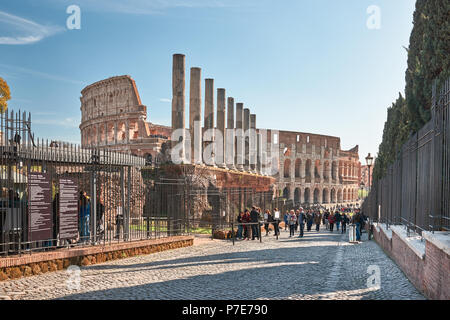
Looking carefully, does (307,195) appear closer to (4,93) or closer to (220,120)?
(220,120)

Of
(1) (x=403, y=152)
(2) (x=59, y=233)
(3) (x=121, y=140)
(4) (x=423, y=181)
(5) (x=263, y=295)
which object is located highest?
(3) (x=121, y=140)

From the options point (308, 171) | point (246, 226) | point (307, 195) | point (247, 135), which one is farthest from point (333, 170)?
point (246, 226)

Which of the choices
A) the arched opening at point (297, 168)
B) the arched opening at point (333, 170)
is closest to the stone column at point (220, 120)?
the arched opening at point (297, 168)

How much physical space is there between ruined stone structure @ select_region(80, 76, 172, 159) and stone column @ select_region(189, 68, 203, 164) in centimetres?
1797

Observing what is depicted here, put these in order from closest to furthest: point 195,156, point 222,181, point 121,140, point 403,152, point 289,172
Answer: point 403,152 → point 195,156 → point 222,181 → point 121,140 → point 289,172

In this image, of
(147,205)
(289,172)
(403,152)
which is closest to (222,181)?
(147,205)

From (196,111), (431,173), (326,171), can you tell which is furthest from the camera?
(326,171)

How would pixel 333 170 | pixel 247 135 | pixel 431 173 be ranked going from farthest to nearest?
pixel 333 170
pixel 247 135
pixel 431 173

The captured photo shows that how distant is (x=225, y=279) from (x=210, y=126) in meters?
21.2

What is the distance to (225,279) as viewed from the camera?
7508 millimetres
